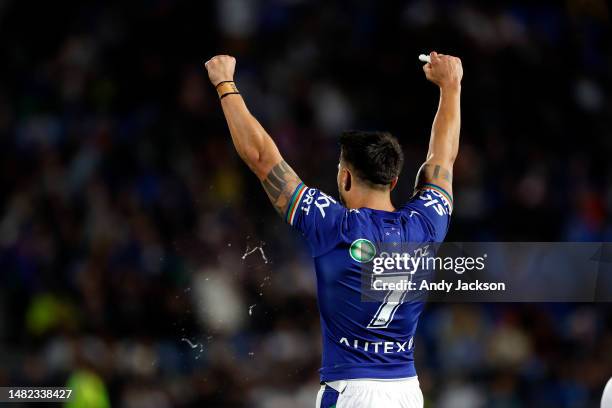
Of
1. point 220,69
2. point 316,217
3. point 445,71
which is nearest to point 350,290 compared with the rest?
point 316,217

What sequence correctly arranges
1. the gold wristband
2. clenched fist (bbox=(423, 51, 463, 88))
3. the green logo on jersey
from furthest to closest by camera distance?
clenched fist (bbox=(423, 51, 463, 88)), the gold wristband, the green logo on jersey

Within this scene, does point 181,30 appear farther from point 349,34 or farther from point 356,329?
point 356,329

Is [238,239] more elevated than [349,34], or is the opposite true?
[349,34]

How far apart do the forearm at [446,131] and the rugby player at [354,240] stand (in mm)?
363

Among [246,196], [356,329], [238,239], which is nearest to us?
[356,329]

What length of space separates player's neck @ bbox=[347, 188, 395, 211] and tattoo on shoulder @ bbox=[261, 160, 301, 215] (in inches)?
9.9

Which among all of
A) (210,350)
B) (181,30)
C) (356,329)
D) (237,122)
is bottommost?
(356,329)

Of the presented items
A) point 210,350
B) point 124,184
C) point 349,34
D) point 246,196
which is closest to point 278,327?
point 210,350

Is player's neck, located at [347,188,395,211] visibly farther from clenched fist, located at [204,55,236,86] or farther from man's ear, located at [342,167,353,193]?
clenched fist, located at [204,55,236,86]

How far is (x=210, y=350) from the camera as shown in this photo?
8.40 m

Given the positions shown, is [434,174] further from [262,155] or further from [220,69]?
[220,69]

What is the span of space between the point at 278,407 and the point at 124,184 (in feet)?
11.4

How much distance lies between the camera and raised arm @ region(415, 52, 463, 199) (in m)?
4.03

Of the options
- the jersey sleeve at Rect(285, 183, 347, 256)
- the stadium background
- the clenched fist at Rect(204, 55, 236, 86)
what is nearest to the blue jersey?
the jersey sleeve at Rect(285, 183, 347, 256)
